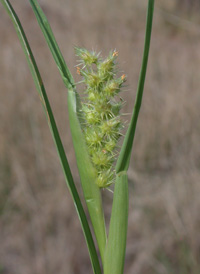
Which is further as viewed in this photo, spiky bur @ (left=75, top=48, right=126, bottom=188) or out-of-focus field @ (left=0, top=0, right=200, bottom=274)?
out-of-focus field @ (left=0, top=0, right=200, bottom=274)

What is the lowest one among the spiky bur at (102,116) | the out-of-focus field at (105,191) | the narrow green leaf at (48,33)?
the out-of-focus field at (105,191)

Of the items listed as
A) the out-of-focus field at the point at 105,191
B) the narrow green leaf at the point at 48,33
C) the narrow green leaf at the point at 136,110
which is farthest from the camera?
the out-of-focus field at the point at 105,191

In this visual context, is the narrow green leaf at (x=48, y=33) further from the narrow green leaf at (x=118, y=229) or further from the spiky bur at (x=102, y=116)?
the narrow green leaf at (x=118, y=229)

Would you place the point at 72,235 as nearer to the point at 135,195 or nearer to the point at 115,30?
the point at 135,195

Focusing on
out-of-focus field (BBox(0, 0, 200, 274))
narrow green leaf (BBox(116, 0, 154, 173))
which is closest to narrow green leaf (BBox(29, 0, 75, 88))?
narrow green leaf (BBox(116, 0, 154, 173))

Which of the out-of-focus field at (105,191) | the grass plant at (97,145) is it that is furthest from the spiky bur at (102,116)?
the out-of-focus field at (105,191)

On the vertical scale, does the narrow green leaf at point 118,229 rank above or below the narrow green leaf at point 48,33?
below

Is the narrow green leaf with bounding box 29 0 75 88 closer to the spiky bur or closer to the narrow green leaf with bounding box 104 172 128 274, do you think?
the spiky bur

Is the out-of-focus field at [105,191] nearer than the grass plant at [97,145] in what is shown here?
No

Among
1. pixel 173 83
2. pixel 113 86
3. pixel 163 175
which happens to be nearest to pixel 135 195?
pixel 163 175
